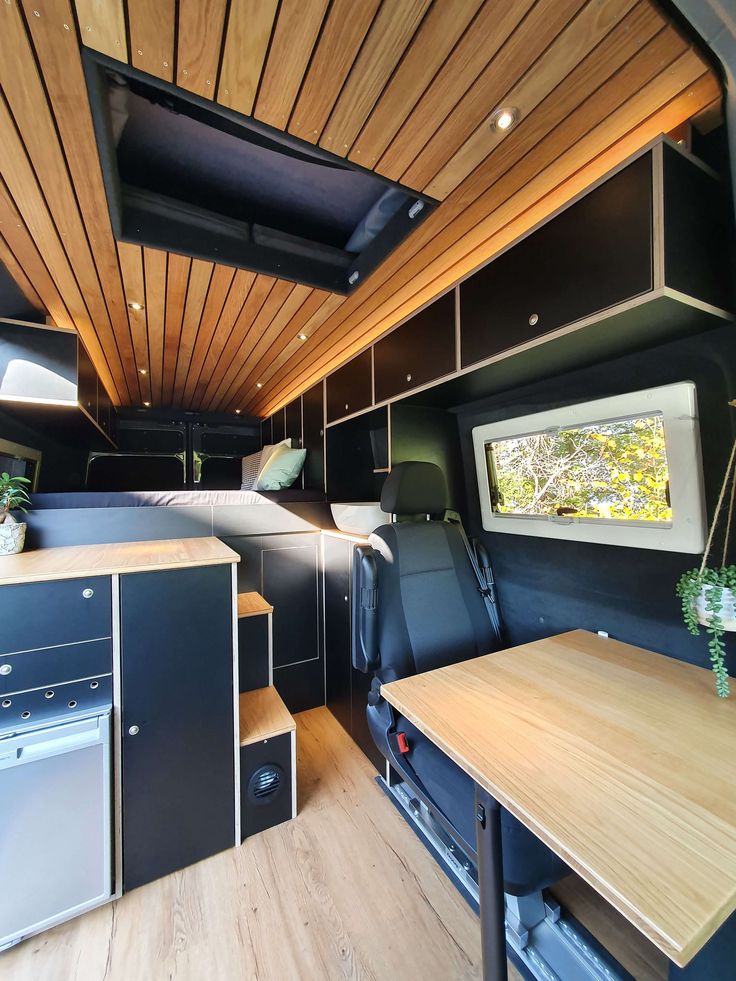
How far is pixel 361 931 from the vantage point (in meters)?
1.25

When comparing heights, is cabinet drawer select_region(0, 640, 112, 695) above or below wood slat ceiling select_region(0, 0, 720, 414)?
below

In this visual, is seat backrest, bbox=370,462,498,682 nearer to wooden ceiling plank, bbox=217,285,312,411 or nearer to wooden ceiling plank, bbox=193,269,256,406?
wooden ceiling plank, bbox=217,285,312,411

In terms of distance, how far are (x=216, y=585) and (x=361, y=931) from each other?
1257 millimetres

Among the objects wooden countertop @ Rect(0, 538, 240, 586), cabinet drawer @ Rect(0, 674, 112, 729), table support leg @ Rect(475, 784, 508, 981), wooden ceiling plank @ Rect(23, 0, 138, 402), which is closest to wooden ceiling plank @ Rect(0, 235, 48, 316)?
wooden ceiling plank @ Rect(23, 0, 138, 402)

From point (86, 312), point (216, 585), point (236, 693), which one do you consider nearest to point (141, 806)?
point (236, 693)

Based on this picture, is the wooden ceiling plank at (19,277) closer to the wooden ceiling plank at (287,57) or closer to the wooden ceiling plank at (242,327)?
the wooden ceiling plank at (242,327)

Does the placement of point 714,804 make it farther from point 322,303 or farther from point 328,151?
point 322,303

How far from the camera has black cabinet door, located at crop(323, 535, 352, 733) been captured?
89.0 inches

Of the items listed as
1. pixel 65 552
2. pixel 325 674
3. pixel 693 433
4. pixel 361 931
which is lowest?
pixel 361 931

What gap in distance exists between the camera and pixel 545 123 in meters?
1.04

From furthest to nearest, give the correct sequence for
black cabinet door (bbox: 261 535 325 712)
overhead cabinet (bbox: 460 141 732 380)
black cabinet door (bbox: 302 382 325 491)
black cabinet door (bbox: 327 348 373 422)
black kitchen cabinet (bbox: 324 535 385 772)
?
black cabinet door (bbox: 302 382 325 491) → black cabinet door (bbox: 261 535 325 712) → black cabinet door (bbox: 327 348 373 422) → black kitchen cabinet (bbox: 324 535 385 772) → overhead cabinet (bbox: 460 141 732 380)

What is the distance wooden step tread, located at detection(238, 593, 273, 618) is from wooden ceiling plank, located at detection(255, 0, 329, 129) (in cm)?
183

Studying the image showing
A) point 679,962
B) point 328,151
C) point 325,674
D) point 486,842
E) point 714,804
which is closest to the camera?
point 679,962

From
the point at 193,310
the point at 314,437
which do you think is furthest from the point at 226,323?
the point at 314,437
